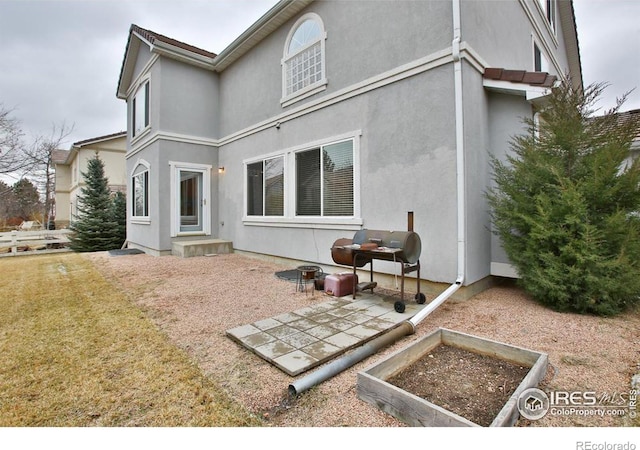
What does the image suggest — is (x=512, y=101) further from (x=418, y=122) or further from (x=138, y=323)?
(x=138, y=323)

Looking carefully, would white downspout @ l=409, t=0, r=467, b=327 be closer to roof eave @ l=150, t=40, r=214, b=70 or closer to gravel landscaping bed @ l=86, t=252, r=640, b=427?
gravel landscaping bed @ l=86, t=252, r=640, b=427

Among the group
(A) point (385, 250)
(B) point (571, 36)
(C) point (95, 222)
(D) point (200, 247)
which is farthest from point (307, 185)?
(B) point (571, 36)

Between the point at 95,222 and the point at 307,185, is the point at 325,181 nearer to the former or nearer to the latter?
the point at 307,185

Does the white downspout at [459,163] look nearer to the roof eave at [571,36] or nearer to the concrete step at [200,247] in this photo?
the concrete step at [200,247]

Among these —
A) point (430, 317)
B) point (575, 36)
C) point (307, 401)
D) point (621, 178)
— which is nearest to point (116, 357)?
point (307, 401)

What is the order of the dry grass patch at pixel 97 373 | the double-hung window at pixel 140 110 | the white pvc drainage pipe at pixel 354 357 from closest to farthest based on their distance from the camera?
the dry grass patch at pixel 97 373 < the white pvc drainage pipe at pixel 354 357 < the double-hung window at pixel 140 110

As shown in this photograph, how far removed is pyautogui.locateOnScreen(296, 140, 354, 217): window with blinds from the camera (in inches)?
247

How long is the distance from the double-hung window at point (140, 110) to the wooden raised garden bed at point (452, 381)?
11.2 meters

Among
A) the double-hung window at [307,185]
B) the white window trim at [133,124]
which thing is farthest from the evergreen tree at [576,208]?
the white window trim at [133,124]

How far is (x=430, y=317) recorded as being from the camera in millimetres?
4098

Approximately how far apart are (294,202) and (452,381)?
5.57m

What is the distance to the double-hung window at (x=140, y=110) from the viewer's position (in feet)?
35.0

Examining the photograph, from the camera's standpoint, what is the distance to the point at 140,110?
11.4m

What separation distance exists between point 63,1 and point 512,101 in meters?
8.74
